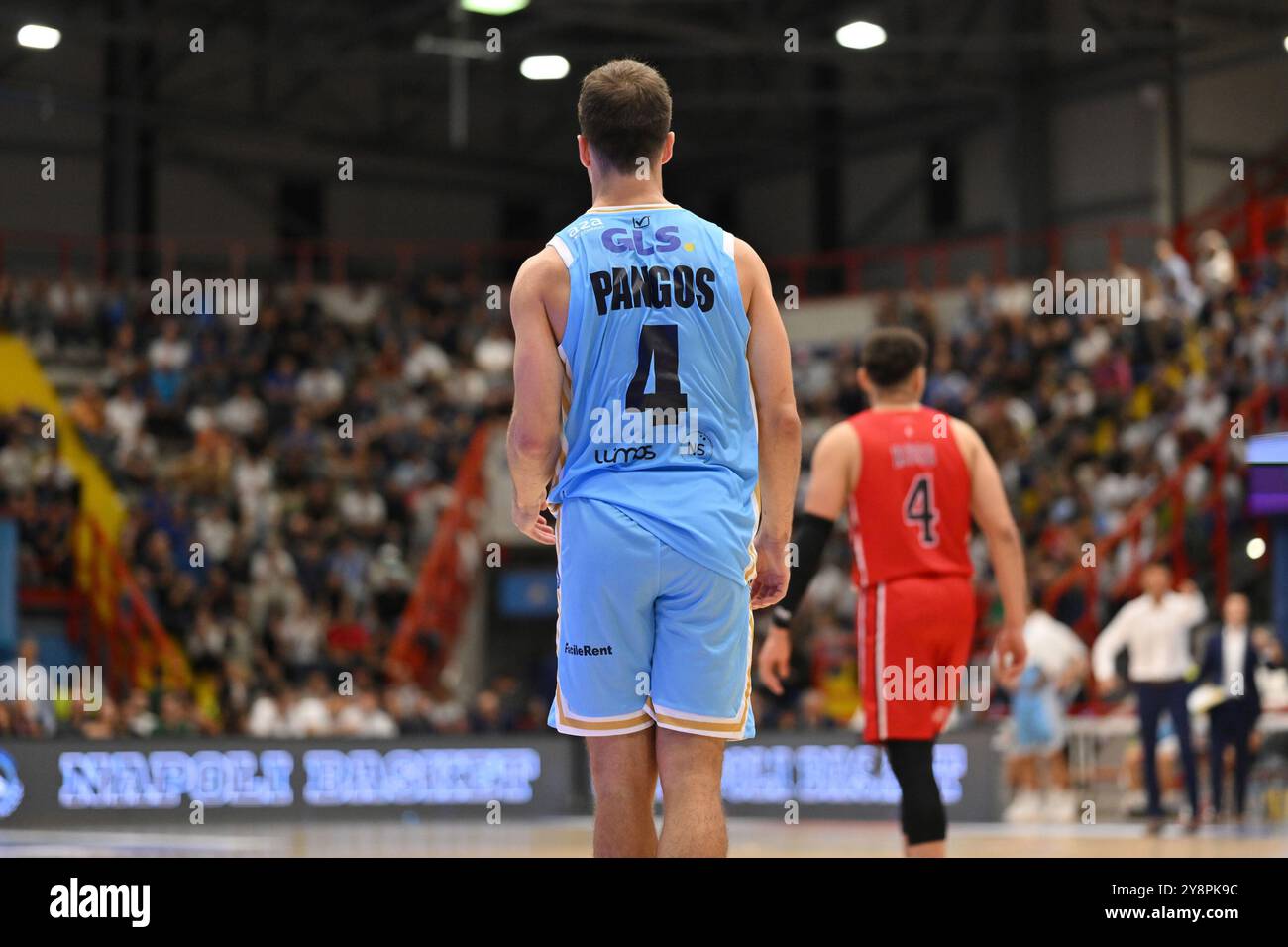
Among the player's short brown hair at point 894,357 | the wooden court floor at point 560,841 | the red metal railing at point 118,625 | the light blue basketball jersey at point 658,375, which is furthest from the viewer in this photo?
the red metal railing at point 118,625

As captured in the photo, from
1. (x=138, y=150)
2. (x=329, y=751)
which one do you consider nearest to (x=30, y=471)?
(x=329, y=751)

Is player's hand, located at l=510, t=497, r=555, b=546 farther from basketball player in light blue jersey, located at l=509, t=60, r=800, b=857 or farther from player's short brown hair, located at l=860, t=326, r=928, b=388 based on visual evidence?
player's short brown hair, located at l=860, t=326, r=928, b=388

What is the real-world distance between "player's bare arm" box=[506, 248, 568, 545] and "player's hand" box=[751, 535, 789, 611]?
0.59 meters

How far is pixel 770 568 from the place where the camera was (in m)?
4.55

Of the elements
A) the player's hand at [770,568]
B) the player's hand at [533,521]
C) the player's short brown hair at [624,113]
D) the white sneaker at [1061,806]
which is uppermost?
the player's short brown hair at [624,113]

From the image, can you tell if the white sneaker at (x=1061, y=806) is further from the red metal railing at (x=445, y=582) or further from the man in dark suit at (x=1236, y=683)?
the red metal railing at (x=445, y=582)

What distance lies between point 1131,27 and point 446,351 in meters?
11.2

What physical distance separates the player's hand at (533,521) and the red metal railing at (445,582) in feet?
50.0

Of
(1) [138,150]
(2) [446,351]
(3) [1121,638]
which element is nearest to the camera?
(3) [1121,638]

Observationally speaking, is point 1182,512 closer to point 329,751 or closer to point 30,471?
point 329,751

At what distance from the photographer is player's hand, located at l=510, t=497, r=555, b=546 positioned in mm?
4555

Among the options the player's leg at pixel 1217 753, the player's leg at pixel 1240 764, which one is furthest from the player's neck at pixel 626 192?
the player's leg at pixel 1217 753

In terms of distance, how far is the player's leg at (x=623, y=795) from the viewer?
4.25 metres

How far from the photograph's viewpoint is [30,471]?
66.0 feet
